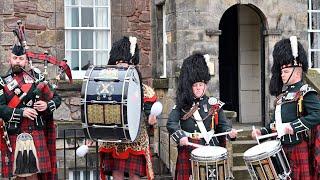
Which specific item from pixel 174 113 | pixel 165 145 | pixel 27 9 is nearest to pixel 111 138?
pixel 174 113

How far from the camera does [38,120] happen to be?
6934 millimetres

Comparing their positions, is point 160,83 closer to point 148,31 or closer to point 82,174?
point 148,31

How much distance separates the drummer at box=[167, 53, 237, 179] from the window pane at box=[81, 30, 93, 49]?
4.56m

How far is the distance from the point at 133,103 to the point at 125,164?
72 cm

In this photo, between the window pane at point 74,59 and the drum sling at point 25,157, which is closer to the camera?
the drum sling at point 25,157

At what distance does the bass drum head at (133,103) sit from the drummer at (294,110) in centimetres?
121

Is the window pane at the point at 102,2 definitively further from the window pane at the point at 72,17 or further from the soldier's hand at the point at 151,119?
the soldier's hand at the point at 151,119

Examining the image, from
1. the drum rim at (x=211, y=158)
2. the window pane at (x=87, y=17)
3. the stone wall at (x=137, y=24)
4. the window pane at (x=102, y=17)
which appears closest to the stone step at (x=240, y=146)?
the stone wall at (x=137, y=24)

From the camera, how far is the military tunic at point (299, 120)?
6.28 m

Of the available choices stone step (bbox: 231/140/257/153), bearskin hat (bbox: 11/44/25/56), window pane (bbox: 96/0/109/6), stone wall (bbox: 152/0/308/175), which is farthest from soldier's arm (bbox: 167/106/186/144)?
window pane (bbox: 96/0/109/6)

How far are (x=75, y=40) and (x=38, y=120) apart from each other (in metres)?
4.28

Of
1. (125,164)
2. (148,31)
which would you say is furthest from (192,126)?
(148,31)

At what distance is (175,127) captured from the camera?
21.7 feet

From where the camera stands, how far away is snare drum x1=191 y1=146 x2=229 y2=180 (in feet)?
20.2
